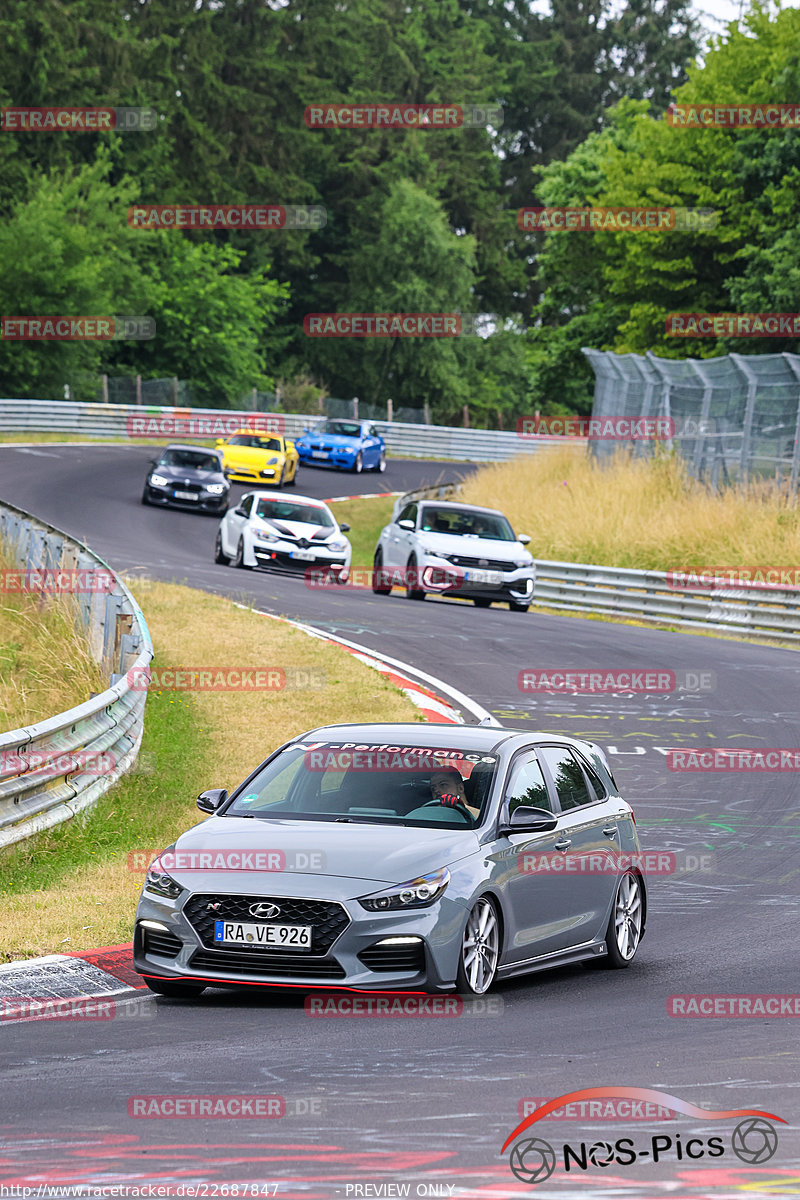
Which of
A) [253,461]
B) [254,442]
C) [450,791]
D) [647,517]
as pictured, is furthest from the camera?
[254,442]

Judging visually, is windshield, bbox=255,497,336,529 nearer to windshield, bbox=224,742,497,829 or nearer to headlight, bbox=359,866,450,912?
windshield, bbox=224,742,497,829

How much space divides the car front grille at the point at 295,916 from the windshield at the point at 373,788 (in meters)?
0.88

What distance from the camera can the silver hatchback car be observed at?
8.41 metres

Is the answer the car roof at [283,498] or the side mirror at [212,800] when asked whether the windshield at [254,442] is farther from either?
the side mirror at [212,800]

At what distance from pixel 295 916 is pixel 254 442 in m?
39.2

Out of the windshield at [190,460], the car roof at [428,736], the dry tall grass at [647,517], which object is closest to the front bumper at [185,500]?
the windshield at [190,460]

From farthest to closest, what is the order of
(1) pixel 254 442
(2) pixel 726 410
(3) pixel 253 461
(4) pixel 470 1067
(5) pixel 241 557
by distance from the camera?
(1) pixel 254 442
(3) pixel 253 461
(2) pixel 726 410
(5) pixel 241 557
(4) pixel 470 1067

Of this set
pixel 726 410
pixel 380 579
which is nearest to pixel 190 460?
pixel 380 579

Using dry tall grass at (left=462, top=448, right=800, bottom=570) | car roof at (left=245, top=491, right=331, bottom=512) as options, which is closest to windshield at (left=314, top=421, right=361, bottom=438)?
dry tall grass at (left=462, top=448, right=800, bottom=570)

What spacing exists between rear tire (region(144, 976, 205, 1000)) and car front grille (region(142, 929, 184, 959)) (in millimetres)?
128

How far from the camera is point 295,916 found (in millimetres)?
8453

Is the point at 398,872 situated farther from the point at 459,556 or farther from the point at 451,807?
the point at 459,556

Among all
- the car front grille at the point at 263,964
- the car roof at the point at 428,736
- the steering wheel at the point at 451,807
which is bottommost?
the car front grille at the point at 263,964

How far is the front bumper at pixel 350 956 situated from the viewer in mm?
8367
